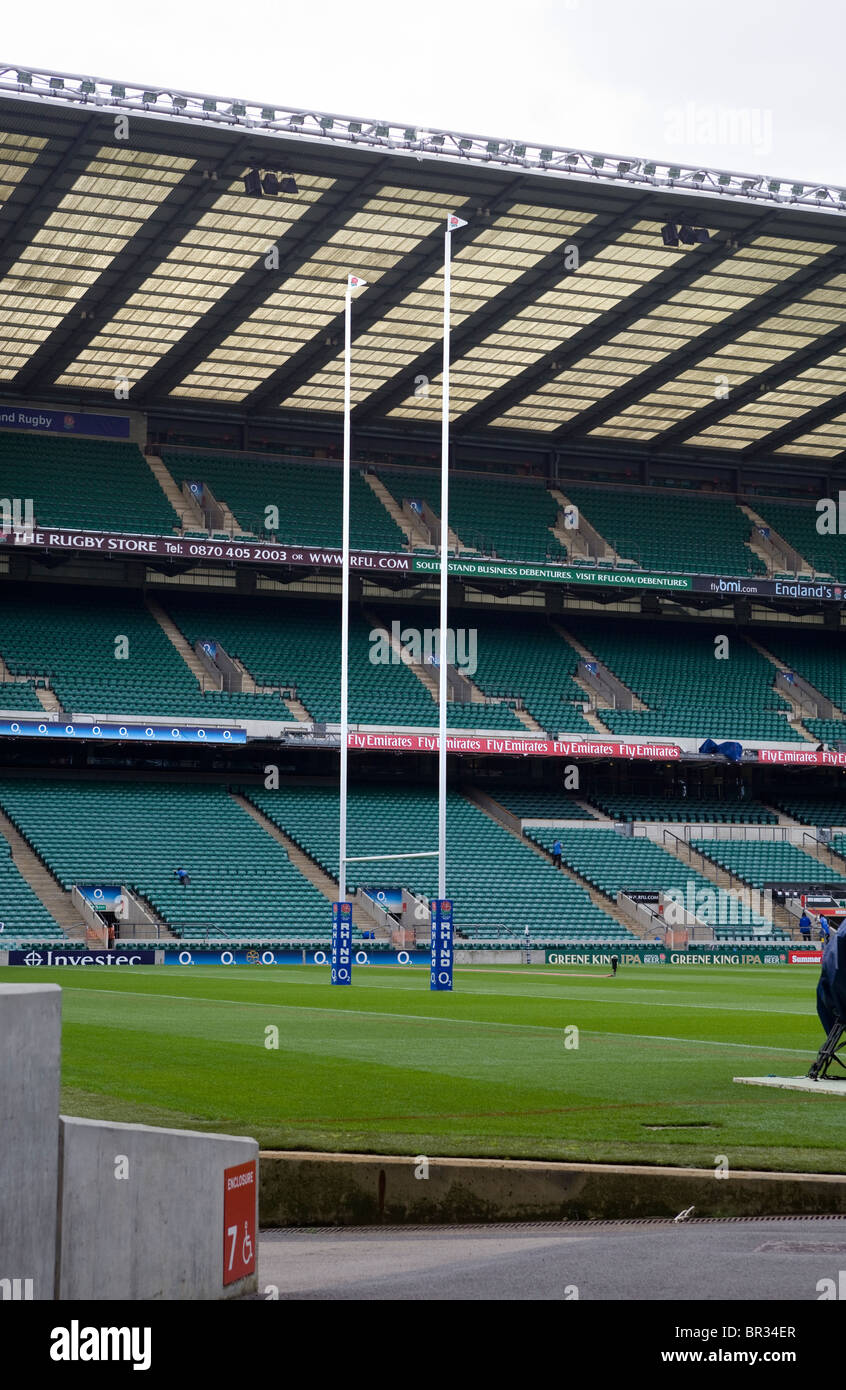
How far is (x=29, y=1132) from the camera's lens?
21.7 feet

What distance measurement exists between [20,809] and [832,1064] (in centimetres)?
4028

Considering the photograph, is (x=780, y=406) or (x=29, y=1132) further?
(x=780, y=406)

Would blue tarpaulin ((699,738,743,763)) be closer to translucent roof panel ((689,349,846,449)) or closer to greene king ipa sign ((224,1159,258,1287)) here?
translucent roof panel ((689,349,846,449))

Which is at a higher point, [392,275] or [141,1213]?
[392,275]

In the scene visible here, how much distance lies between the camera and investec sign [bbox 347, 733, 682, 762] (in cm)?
6009

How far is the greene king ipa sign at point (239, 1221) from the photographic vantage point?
26.5 ft

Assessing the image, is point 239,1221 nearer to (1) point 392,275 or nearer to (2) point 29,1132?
(2) point 29,1132

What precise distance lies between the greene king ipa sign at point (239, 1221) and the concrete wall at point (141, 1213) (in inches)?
1.9

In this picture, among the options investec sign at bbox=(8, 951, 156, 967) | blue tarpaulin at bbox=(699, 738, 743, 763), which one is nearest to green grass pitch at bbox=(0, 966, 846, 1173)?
investec sign at bbox=(8, 951, 156, 967)

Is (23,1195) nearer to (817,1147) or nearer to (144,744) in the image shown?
(817,1147)

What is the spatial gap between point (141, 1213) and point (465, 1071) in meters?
10.7

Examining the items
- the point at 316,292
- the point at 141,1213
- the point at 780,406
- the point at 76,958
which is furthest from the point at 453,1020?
the point at 780,406
